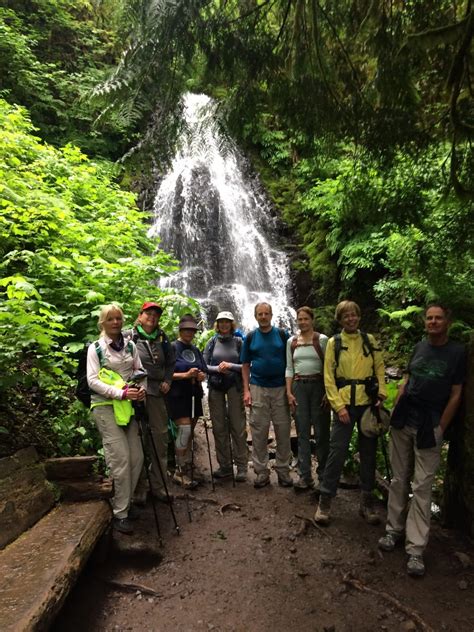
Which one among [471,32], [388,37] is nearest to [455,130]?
[471,32]

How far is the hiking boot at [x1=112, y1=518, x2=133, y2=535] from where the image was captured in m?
3.76

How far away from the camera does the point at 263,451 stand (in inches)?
205

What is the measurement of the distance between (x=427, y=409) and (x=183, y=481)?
3196 mm

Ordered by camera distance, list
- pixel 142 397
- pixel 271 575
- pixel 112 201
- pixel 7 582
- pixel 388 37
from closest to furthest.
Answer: pixel 7 582 → pixel 388 37 → pixel 271 575 → pixel 142 397 → pixel 112 201

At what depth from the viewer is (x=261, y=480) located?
521 centimetres

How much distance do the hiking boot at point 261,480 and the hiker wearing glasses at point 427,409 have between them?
6.64 feet

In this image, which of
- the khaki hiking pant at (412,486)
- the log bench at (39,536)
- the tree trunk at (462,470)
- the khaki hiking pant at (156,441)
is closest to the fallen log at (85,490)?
the log bench at (39,536)

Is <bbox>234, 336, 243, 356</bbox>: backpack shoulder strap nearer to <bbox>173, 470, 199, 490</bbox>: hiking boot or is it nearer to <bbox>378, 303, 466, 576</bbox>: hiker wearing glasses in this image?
<bbox>173, 470, 199, 490</bbox>: hiking boot

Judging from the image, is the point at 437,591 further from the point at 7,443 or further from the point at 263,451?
the point at 7,443

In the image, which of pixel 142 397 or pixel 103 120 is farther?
pixel 142 397

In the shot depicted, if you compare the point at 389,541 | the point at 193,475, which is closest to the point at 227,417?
the point at 193,475

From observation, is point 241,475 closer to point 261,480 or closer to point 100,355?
point 261,480

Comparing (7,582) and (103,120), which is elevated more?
(103,120)

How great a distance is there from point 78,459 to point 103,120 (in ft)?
9.67
